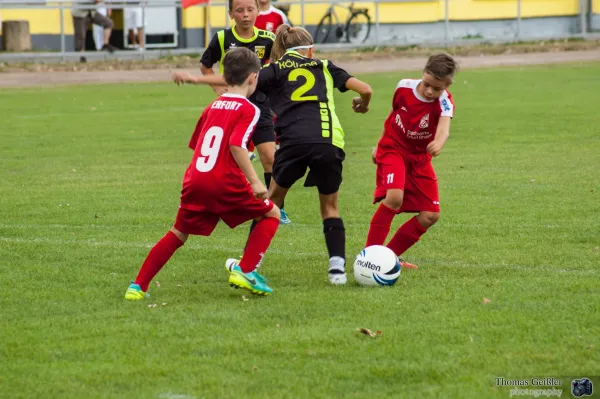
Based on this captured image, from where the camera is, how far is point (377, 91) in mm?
21672

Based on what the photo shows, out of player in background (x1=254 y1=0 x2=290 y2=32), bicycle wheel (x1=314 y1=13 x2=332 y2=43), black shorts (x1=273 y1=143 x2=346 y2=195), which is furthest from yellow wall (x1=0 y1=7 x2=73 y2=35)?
black shorts (x1=273 y1=143 x2=346 y2=195)

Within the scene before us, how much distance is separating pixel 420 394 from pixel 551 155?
8.98m

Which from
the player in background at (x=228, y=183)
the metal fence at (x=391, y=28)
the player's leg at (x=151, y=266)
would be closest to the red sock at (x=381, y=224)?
the player in background at (x=228, y=183)

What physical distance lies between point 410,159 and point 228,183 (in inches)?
62.1

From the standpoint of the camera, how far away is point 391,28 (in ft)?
103

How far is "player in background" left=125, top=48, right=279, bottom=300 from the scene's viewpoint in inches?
254

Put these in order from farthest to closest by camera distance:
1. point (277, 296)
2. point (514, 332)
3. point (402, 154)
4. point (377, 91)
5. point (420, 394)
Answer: point (377, 91)
point (402, 154)
point (277, 296)
point (514, 332)
point (420, 394)

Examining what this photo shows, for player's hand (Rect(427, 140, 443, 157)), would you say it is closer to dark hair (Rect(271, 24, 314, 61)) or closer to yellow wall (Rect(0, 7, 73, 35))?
dark hair (Rect(271, 24, 314, 61))

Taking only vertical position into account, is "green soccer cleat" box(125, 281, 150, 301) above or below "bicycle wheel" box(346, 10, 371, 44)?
below

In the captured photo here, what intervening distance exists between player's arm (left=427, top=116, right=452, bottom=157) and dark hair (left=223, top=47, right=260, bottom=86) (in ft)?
4.25

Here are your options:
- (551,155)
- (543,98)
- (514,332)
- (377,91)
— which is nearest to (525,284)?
(514,332)

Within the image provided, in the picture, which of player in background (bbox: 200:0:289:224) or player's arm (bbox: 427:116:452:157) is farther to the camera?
player in background (bbox: 200:0:289:224)

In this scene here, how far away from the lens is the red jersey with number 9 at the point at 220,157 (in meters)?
6.45

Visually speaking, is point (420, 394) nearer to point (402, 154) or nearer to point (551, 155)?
point (402, 154)
